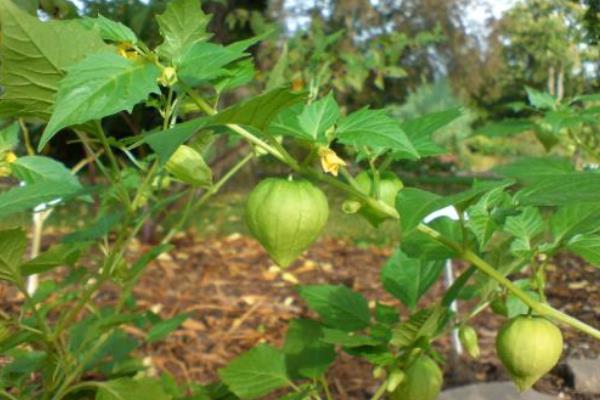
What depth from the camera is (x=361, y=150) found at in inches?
23.0

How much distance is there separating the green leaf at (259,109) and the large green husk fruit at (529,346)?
0.28 meters

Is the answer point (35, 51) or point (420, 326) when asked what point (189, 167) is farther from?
point (420, 326)

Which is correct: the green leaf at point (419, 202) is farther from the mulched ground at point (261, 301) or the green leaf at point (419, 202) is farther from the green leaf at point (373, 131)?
the mulched ground at point (261, 301)

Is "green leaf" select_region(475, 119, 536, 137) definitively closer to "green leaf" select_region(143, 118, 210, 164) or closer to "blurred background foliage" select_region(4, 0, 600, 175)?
"blurred background foliage" select_region(4, 0, 600, 175)

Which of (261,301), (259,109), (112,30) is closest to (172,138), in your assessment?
(259,109)

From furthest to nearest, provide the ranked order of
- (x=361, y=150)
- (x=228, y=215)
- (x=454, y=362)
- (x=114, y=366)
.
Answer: (x=228, y=215) < (x=454, y=362) < (x=114, y=366) < (x=361, y=150)

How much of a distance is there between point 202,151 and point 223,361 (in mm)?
1283

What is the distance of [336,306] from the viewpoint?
0.81m

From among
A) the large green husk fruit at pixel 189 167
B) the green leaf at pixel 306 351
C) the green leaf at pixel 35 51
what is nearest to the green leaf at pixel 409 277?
the green leaf at pixel 306 351

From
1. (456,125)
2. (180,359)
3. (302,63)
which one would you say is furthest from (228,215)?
(456,125)

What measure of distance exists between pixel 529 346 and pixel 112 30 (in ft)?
1.25

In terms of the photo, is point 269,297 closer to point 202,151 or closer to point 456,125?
point 202,151

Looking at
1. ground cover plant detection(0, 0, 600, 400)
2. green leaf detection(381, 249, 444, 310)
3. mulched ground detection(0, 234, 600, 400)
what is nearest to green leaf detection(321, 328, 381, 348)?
ground cover plant detection(0, 0, 600, 400)

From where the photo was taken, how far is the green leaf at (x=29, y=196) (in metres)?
0.58
